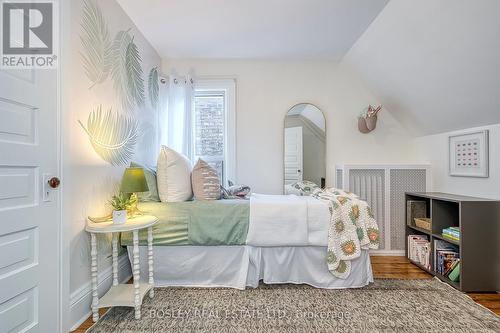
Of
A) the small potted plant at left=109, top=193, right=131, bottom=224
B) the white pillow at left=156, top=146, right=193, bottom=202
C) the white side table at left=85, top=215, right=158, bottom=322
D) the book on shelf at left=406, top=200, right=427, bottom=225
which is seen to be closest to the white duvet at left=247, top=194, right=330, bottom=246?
the white pillow at left=156, top=146, right=193, bottom=202

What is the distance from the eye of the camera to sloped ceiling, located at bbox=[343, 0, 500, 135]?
181 centimetres

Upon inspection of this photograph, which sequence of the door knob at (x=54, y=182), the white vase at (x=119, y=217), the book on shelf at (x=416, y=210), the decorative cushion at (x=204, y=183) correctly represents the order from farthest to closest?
the book on shelf at (x=416, y=210), the decorative cushion at (x=204, y=183), the white vase at (x=119, y=217), the door knob at (x=54, y=182)

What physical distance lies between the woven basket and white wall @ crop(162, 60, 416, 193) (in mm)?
863

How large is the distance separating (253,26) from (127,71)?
1.25m

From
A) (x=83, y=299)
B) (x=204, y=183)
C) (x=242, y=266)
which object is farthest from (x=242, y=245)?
(x=83, y=299)

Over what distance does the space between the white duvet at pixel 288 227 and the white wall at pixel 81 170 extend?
1.16 metres

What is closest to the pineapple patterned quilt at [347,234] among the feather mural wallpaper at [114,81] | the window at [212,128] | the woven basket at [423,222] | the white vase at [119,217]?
the woven basket at [423,222]

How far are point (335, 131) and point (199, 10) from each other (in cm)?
209

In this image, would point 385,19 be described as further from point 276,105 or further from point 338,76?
point 276,105

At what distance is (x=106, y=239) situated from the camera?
2055 millimetres

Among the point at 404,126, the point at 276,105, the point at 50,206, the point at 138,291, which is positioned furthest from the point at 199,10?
the point at 404,126

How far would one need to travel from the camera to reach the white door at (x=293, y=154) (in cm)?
335

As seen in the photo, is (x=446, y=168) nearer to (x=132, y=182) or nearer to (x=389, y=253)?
(x=389, y=253)

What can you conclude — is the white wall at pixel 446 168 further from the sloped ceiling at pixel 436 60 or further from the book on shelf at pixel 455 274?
the book on shelf at pixel 455 274
